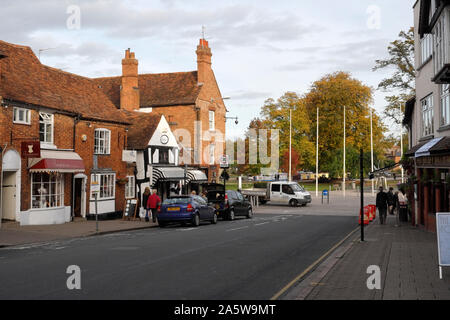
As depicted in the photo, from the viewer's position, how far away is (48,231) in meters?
20.6

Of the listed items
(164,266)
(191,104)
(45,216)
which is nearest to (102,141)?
(45,216)

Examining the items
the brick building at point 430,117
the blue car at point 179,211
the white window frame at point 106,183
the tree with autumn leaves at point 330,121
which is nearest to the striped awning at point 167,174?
the white window frame at point 106,183

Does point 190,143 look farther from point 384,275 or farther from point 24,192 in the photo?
point 384,275

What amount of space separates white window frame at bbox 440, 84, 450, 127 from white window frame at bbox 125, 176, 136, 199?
18.9 m

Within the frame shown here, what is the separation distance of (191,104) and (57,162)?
2210cm

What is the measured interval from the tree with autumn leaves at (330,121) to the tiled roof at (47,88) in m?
46.2

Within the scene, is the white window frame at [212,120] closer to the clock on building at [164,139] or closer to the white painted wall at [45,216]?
the clock on building at [164,139]

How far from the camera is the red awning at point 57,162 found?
877 inches

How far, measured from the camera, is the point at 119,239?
18.4 metres

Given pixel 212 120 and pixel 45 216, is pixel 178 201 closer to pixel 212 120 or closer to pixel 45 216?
pixel 45 216

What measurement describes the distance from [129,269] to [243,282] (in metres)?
2.77

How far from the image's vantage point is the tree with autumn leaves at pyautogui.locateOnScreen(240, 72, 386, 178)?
7256 centimetres

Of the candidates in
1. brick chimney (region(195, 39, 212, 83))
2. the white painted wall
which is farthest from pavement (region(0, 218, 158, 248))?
brick chimney (region(195, 39, 212, 83))
